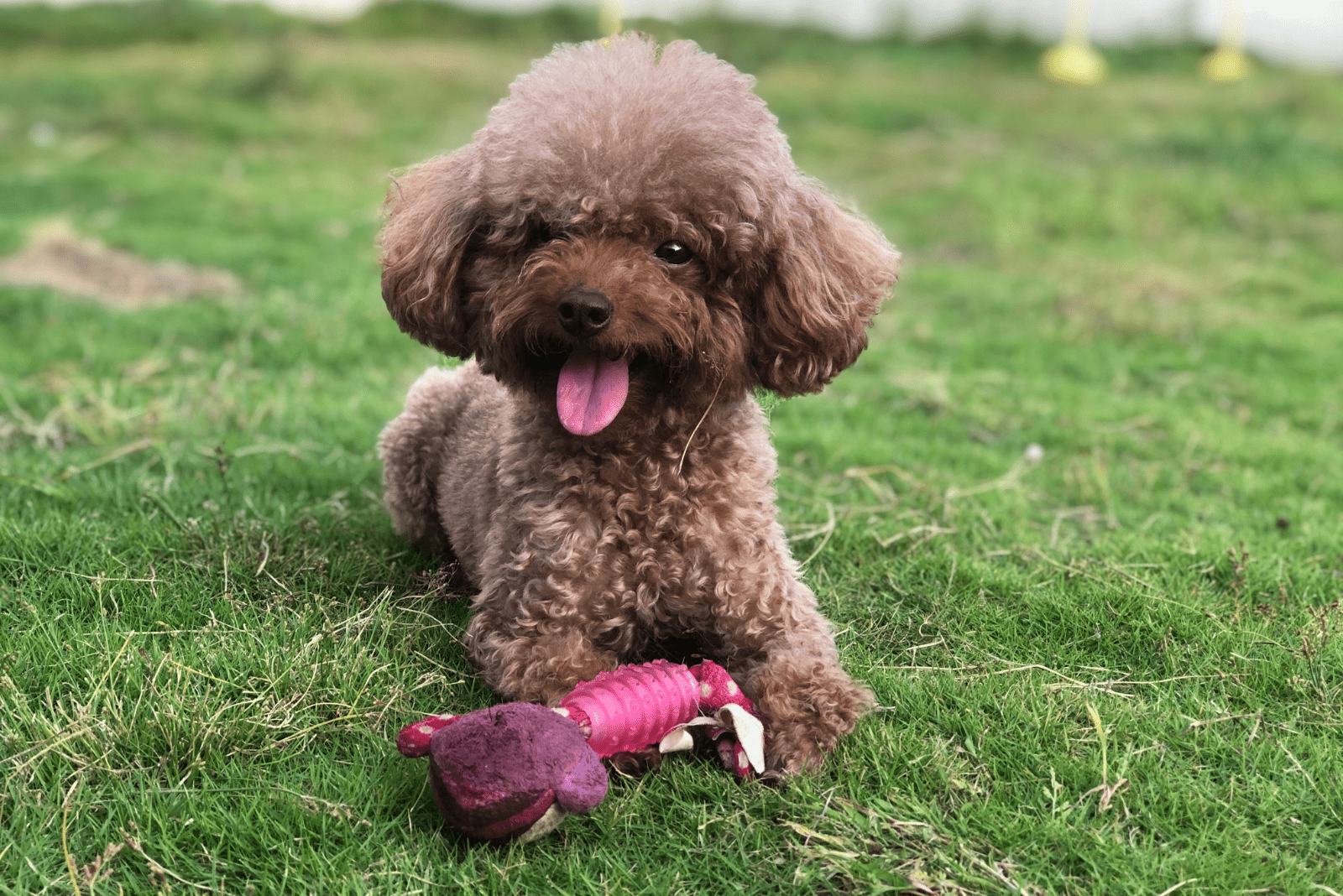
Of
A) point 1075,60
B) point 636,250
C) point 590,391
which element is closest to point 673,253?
point 636,250

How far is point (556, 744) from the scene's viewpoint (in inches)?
95.7

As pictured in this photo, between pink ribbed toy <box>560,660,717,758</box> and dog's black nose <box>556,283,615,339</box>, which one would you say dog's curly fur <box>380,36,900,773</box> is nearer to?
dog's black nose <box>556,283,615,339</box>

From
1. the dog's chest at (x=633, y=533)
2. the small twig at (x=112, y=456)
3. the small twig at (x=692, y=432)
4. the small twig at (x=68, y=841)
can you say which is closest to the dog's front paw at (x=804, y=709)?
the dog's chest at (x=633, y=533)

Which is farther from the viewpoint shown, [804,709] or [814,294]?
[814,294]

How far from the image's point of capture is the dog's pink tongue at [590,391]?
2.83 meters

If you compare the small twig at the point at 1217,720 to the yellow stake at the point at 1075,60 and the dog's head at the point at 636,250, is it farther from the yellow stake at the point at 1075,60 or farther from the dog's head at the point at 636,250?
the yellow stake at the point at 1075,60

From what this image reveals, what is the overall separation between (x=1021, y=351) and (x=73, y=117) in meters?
12.1

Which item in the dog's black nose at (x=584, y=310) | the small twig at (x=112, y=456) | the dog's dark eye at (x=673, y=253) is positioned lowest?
the small twig at (x=112, y=456)

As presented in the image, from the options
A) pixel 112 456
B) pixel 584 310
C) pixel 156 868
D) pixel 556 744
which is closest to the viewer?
pixel 156 868

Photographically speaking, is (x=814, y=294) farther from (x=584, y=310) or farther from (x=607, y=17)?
(x=607, y=17)

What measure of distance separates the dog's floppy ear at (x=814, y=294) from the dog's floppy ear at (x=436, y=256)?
2.60ft

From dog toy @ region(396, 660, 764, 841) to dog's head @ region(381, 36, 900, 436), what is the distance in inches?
25.8

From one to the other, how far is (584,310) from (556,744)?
3.15 feet

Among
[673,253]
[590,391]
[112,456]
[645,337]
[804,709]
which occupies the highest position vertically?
[673,253]
